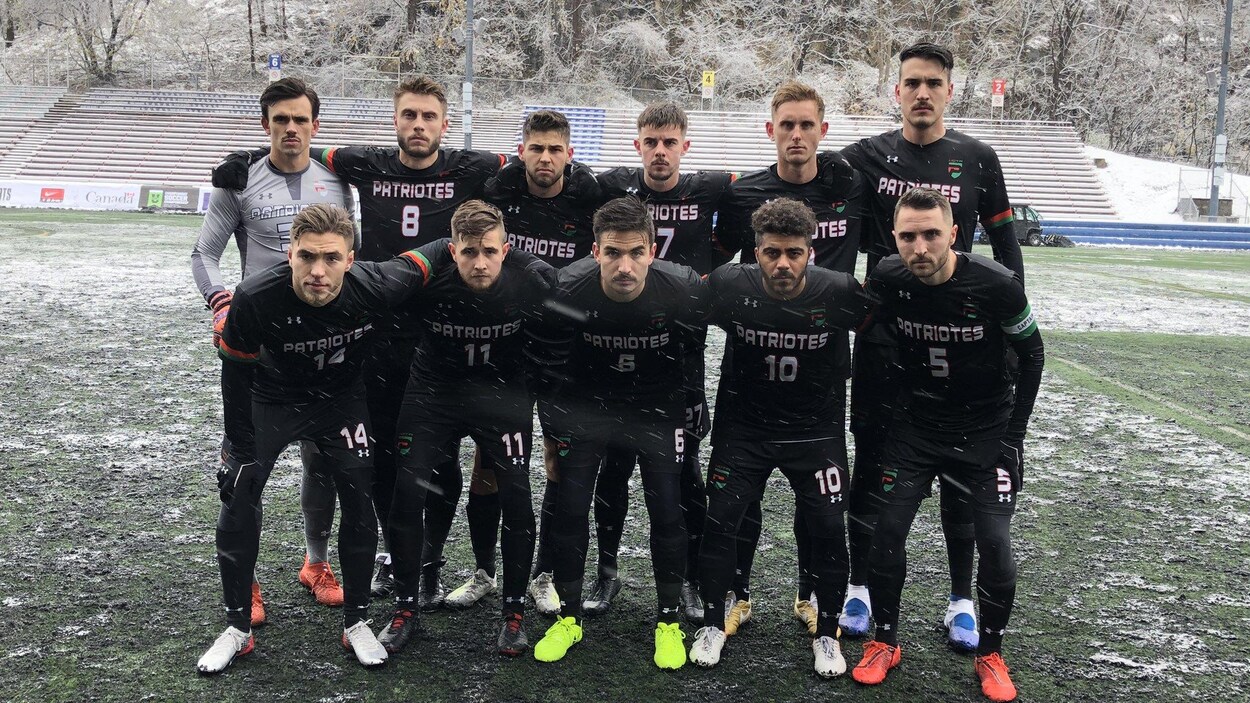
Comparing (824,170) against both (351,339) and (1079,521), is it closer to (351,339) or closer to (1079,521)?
(351,339)

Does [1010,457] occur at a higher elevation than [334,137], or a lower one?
lower

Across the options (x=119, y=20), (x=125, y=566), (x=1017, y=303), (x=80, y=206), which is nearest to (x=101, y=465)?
(x=125, y=566)

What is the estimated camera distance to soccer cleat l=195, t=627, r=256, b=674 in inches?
143

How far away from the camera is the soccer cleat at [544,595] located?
4301 millimetres

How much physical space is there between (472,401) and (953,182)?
7.40ft

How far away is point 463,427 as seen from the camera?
408cm

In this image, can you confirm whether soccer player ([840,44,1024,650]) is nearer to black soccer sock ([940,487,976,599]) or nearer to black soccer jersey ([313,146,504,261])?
black soccer sock ([940,487,976,599])

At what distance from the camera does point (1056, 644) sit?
4051 millimetres

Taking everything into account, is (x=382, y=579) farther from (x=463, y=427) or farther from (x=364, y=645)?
(x=463, y=427)

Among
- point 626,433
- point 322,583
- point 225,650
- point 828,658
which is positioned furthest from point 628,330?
point 225,650

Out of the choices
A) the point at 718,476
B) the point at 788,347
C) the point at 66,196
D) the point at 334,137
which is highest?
the point at 334,137

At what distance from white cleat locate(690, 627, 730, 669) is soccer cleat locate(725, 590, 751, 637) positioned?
17 centimetres

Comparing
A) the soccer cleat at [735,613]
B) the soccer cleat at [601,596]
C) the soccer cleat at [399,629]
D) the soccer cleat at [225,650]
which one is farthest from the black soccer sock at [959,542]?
the soccer cleat at [225,650]

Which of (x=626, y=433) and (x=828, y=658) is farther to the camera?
(x=626, y=433)
